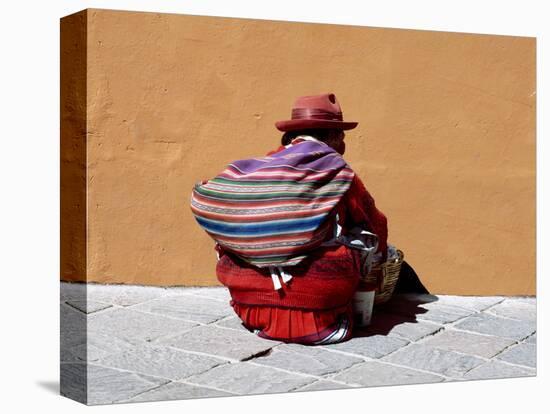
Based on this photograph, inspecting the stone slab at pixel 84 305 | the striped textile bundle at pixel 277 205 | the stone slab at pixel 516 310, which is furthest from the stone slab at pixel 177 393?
the stone slab at pixel 516 310

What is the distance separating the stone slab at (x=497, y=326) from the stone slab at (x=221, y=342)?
1.41 meters

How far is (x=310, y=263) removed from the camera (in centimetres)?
695

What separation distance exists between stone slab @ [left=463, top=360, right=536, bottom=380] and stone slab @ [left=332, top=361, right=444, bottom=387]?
0.26 metres

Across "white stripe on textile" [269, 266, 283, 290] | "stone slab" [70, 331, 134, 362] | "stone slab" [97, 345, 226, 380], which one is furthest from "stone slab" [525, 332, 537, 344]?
"stone slab" [70, 331, 134, 362]

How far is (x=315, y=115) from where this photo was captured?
23.4 ft

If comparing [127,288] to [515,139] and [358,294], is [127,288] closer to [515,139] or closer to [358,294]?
[358,294]

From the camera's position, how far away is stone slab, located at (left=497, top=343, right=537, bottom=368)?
24.2ft

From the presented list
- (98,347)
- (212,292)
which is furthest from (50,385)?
(212,292)

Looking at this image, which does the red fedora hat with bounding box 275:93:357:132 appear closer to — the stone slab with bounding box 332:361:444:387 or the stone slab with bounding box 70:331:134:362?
the stone slab with bounding box 332:361:444:387

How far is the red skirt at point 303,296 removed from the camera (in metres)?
6.94

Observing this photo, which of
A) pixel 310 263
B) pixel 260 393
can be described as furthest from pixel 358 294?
pixel 260 393

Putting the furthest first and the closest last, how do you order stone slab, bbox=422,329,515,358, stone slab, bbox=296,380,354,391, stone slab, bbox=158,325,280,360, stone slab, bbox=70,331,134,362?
stone slab, bbox=422,329,515,358 < stone slab, bbox=158,325,280,360 < stone slab, bbox=296,380,354,391 < stone slab, bbox=70,331,134,362

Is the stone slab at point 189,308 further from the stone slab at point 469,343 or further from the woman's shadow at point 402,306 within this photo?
the stone slab at point 469,343

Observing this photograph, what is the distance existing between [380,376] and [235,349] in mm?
852
